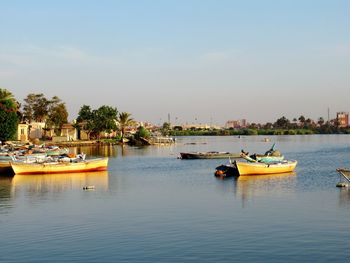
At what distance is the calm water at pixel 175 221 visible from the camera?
22125 millimetres

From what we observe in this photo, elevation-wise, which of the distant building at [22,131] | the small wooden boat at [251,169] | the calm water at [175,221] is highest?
the distant building at [22,131]

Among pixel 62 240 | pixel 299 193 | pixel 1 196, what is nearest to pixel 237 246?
pixel 62 240

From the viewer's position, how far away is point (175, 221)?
2859 cm

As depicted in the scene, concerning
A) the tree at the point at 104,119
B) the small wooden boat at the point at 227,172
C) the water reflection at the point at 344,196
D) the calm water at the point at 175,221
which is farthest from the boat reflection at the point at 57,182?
the tree at the point at 104,119

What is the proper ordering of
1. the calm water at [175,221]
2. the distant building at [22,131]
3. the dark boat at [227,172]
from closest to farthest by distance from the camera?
the calm water at [175,221] → the dark boat at [227,172] → the distant building at [22,131]

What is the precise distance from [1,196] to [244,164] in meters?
23.6

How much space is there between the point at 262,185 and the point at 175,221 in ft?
59.9

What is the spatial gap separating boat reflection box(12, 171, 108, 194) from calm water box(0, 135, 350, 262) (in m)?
0.10

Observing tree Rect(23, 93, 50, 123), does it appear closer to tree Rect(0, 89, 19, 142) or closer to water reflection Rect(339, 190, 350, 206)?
tree Rect(0, 89, 19, 142)

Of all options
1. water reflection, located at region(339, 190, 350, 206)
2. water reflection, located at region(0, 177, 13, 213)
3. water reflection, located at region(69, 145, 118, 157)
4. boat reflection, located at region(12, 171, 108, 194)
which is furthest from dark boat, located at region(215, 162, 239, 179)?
water reflection, located at region(69, 145, 118, 157)

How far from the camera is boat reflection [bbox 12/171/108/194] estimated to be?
4403 centimetres

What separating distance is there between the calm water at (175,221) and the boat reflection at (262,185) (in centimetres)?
8

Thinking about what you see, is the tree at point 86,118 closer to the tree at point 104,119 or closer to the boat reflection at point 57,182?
the tree at point 104,119

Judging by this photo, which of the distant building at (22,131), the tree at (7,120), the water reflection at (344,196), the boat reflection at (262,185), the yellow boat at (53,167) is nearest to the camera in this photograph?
the water reflection at (344,196)
